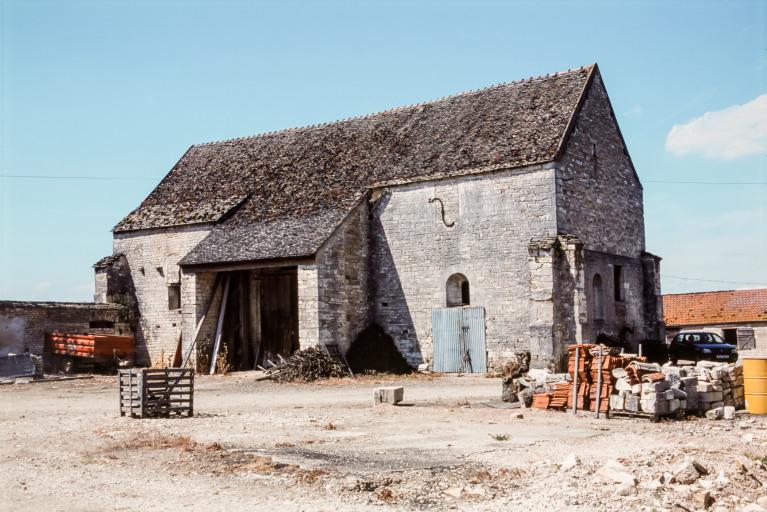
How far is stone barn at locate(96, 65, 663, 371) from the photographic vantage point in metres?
22.9

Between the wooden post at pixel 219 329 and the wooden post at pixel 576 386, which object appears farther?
the wooden post at pixel 219 329

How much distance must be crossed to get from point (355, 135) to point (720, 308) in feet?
75.7

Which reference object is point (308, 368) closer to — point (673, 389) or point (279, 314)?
point (279, 314)

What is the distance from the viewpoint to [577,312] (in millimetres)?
22344

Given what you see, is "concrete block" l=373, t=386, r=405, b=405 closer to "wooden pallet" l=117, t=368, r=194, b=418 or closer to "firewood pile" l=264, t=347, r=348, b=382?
"wooden pallet" l=117, t=368, r=194, b=418

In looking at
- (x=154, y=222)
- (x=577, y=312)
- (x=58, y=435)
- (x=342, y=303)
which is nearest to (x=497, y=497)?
(x=58, y=435)

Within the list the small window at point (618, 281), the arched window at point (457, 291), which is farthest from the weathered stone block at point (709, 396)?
the small window at point (618, 281)

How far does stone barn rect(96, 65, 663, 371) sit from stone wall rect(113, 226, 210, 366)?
0.12 m

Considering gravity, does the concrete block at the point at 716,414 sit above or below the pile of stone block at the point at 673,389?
below

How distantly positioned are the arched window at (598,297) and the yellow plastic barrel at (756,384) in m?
9.67

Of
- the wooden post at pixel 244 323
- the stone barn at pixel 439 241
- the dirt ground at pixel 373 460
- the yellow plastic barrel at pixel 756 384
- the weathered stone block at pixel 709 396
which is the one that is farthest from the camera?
the wooden post at pixel 244 323

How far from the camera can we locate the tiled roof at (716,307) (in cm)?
3978

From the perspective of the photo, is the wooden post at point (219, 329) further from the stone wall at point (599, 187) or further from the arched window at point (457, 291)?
the stone wall at point (599, 187)

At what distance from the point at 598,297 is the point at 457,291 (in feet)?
14.1
